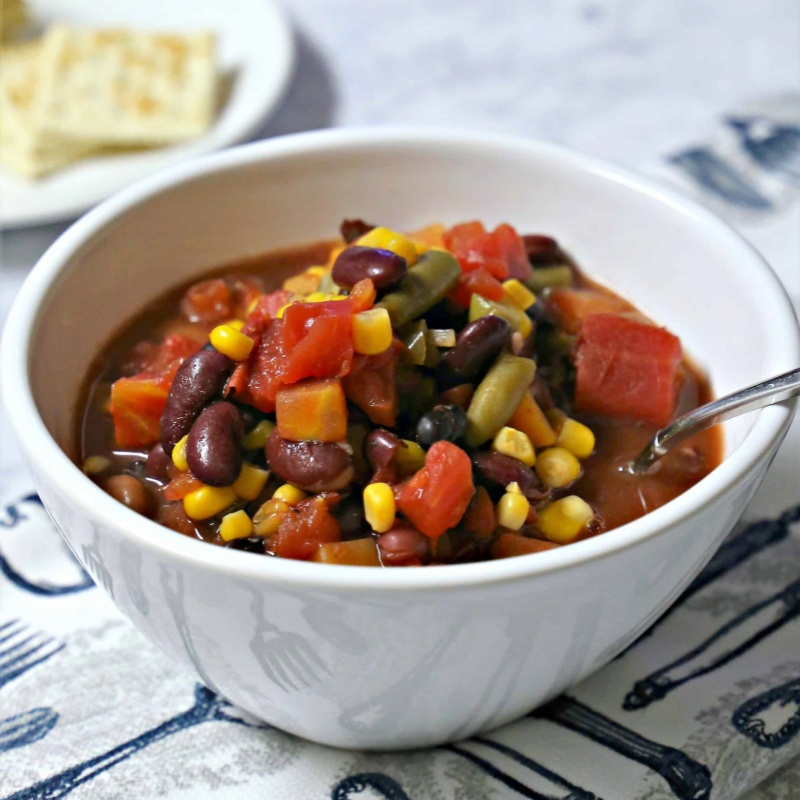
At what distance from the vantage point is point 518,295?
2.51 meters

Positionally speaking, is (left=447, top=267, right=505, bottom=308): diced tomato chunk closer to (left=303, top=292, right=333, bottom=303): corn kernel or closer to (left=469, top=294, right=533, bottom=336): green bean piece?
(left=469, top=294, right=533, bottom=336): green bean piece

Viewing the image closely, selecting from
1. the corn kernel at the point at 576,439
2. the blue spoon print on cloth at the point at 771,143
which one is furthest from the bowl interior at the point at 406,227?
the blue spoon print on cloth at the point at 771,143

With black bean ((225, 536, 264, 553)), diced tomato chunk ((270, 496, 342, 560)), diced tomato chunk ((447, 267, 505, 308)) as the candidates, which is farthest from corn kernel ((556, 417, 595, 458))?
black bean ((225, 536, 264, 553))

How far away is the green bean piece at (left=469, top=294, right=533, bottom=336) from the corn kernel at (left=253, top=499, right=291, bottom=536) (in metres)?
0.65

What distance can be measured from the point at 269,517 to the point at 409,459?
0.31 meters

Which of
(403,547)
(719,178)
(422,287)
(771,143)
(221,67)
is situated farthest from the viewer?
(221,67)

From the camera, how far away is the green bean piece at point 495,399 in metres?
2.22

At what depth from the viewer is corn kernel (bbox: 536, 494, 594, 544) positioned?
7.11 ft

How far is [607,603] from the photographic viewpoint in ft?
5.89

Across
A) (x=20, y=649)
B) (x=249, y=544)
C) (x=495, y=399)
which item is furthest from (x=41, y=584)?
(x=495, y=399)

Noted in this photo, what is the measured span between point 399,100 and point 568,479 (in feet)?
9.44

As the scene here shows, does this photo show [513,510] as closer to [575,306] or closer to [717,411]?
[717,411]

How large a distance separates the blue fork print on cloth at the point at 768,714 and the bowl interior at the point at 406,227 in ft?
1.80

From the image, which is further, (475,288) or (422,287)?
(475,288)
